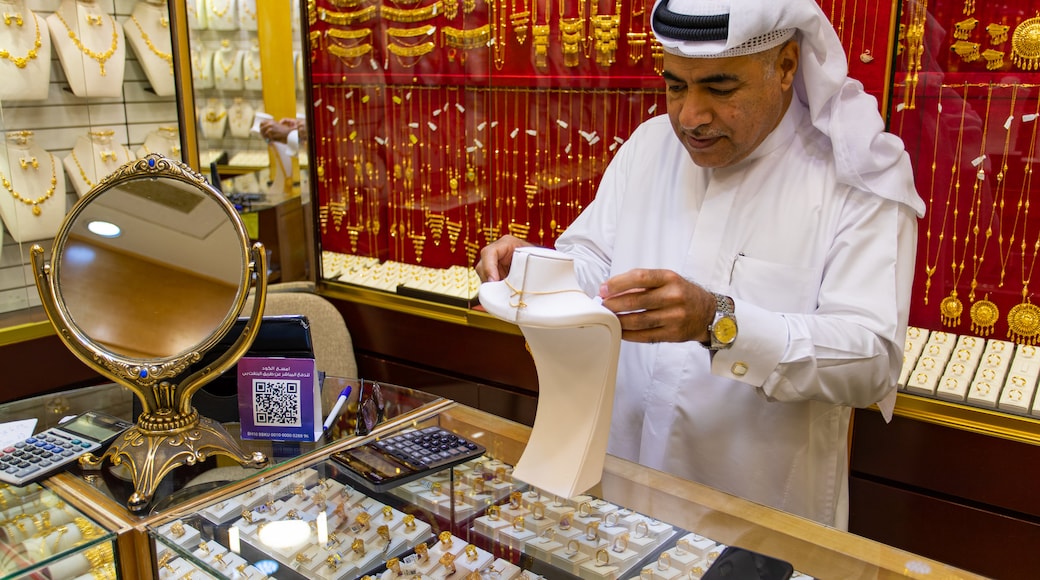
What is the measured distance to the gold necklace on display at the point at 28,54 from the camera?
315 cm

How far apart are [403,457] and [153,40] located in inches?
115

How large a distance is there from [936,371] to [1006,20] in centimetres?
103

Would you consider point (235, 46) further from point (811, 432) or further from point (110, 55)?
point (811, 432)

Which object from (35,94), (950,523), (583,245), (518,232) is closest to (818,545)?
(583,245)

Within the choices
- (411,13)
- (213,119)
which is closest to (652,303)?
(411,13)

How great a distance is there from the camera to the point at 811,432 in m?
1.76

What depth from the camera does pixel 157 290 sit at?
1.47 meters

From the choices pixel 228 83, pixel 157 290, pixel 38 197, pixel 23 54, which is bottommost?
pixel 38 197

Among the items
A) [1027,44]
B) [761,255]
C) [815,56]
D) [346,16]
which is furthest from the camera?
[346,16]

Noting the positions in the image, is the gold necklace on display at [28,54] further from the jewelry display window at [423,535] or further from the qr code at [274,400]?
the jewelry display window at [423,535]

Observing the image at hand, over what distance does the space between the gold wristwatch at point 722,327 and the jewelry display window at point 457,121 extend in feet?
5.43

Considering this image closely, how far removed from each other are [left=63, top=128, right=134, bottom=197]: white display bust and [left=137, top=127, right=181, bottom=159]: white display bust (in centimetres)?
8

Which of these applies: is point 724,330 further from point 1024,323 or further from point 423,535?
point 1024,323

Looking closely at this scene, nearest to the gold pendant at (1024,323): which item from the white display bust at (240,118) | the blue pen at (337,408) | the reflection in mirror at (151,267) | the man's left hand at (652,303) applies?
the man's left hand at (652,303)
